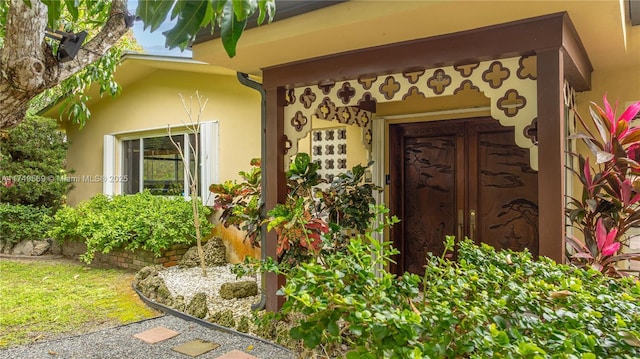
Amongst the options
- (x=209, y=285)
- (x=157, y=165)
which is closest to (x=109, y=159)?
(x=157, y=165)

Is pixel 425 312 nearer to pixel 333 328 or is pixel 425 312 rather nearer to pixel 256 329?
pixel 333 328

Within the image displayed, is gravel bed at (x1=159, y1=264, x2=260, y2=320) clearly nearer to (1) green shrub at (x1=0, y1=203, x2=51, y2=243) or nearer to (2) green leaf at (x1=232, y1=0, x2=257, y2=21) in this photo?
(2) green leaf at (x1=232, y1=0, x2=257, y2=21)

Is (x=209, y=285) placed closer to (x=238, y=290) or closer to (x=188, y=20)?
(x=238, y=290)

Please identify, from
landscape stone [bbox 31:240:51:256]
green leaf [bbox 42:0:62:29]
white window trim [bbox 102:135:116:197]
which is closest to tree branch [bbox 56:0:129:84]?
green leaf [bbox 42:0:62:29]

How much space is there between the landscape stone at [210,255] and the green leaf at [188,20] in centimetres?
545

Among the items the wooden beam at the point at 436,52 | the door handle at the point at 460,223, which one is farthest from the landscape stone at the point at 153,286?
the door handle at the point at 460,223

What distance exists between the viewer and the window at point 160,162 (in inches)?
259

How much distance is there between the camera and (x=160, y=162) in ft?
25.3

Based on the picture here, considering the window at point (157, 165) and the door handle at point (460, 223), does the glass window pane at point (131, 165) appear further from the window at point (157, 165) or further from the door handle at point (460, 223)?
the door handle at point (460, 223)

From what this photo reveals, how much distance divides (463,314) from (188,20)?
4.38 ft

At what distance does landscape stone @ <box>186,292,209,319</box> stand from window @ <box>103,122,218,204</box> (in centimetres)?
264

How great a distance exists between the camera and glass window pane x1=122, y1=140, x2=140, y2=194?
8164 millimetres

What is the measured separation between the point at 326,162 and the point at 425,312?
3967mm

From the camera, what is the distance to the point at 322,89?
12.2 ft
